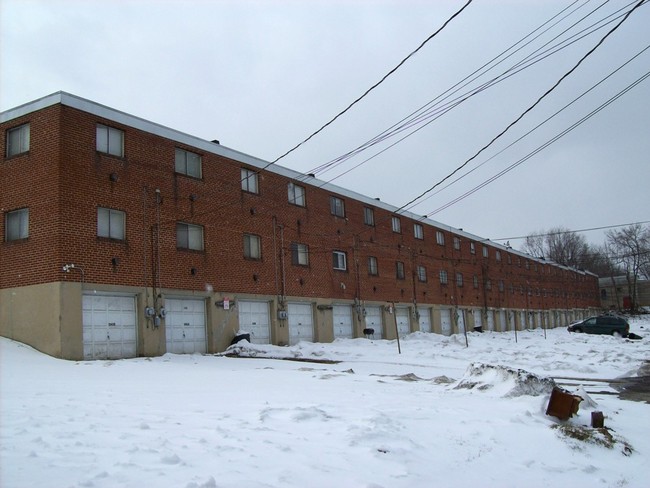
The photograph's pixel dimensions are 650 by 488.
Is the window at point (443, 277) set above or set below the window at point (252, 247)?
below

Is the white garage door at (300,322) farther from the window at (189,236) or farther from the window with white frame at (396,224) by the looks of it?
the window with white frame at (396,224)

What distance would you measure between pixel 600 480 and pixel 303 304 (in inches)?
855

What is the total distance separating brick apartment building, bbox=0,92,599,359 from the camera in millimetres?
17359

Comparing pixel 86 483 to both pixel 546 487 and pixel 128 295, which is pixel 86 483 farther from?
pixel 128 295

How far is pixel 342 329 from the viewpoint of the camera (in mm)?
31031

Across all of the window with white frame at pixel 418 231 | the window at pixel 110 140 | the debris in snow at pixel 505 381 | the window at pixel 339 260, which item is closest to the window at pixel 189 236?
the window at pixel 110 140

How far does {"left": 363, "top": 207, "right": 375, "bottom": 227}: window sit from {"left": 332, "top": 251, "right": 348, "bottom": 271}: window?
378 centimetres

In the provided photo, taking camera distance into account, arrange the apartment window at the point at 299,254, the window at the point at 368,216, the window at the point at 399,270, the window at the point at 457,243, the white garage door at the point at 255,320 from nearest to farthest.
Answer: the white garage door at the point at 255,320
the apartment window at the point at 299,254
the window at the point at 368,216
the window at the point at 399,270
the window at the point at 457,243

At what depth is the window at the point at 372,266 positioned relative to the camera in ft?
113

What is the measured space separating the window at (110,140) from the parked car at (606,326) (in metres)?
35.7

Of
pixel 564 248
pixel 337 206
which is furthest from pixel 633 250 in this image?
pixel 337 206

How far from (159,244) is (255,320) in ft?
20.9

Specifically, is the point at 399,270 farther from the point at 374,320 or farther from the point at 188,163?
the point at 188,163

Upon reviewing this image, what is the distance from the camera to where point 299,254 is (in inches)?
1102
